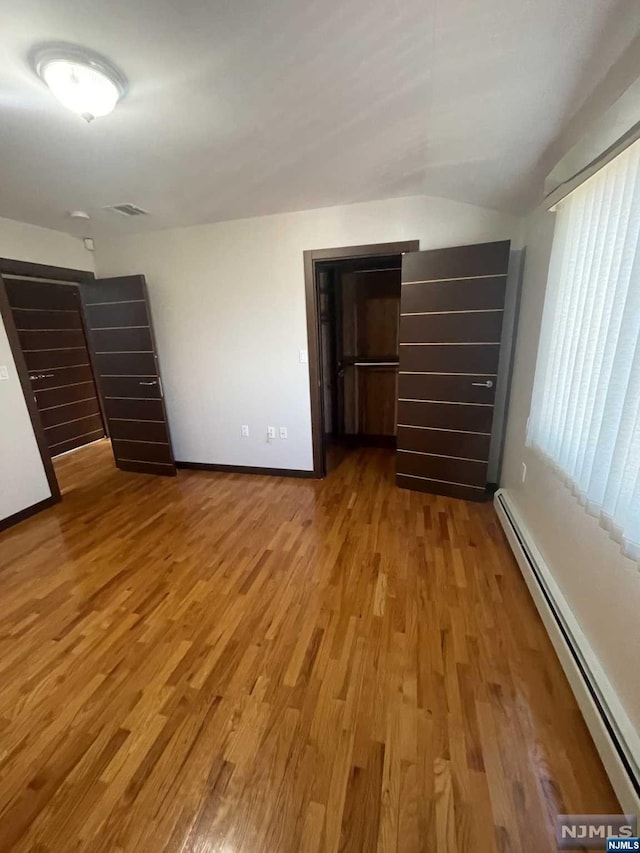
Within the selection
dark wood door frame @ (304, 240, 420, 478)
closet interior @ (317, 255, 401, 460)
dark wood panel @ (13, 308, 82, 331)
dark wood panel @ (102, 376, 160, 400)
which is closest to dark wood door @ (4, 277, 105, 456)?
dark wood panel @ (13, 308, 82, 331)

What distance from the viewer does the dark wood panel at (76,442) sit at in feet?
14.5

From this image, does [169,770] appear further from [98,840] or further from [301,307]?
[301,307]

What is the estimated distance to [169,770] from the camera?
1.13 m

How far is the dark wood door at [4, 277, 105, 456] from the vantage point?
405 centimetres

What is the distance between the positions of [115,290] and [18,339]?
2.94ft

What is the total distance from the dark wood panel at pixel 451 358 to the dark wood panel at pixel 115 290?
246 cm

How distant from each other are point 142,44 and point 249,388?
237cm

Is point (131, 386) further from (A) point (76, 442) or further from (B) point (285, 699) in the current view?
(B) point (285, 699)

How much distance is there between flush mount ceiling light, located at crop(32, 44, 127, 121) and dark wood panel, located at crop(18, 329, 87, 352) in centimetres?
373

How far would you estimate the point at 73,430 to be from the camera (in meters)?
4.63

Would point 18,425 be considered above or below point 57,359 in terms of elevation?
below

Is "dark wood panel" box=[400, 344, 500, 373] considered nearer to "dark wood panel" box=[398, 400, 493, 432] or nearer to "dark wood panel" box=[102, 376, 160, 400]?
"dark wood panel" box=[398, 400, 493, 432]

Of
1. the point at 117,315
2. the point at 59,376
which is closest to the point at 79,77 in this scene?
the point at 117,315

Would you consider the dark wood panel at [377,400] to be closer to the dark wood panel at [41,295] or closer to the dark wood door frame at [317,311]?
the dark wood door frame at [317,311]
